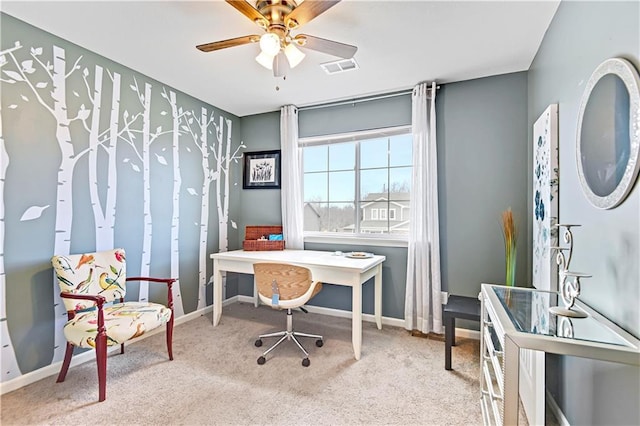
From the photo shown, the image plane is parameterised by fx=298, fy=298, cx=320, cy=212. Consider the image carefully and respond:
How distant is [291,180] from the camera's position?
363cm

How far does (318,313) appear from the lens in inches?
140

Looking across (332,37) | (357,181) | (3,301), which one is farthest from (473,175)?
(3,301)

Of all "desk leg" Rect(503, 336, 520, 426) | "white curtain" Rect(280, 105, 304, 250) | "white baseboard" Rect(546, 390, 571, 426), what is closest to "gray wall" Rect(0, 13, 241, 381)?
"white curtain" Rect(280, 105, 304, 250)

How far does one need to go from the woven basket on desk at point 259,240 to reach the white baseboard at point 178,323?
2.79 feet

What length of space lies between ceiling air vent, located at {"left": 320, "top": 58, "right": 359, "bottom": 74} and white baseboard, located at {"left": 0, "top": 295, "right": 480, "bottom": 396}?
2.54 meters

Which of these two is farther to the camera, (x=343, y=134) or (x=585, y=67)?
(x=343, y=134)

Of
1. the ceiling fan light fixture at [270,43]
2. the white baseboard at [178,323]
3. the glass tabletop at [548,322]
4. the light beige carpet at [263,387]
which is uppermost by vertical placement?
the ceiling fan light fixture at [270,43]

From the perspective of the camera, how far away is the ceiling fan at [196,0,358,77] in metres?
1.57

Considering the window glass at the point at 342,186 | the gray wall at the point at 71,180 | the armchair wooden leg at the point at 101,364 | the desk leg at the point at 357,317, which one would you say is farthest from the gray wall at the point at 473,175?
the armchair wooden leg at the point at 101,364

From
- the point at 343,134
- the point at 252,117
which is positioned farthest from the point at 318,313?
the point at 252,117

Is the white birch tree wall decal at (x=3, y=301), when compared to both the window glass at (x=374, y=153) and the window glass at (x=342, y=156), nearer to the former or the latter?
the window glass at (x=342, y=156)

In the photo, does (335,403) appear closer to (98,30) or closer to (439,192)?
(439,192)

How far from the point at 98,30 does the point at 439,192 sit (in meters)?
3.14

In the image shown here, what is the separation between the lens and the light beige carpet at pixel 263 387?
1.76 meters
